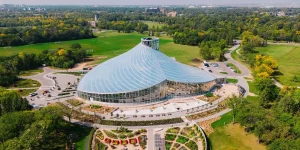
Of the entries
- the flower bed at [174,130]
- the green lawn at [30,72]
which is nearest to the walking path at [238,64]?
the flower bed at [174,130]

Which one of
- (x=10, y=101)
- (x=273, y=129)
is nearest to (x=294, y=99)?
(x=273, y=129)

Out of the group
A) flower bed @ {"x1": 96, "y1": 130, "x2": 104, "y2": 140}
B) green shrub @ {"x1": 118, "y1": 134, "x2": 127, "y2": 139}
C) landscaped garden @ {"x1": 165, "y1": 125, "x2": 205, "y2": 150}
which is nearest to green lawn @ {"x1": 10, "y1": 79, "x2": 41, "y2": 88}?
flower bed @ {"x1": 96, "y1": 130, "x2": 104, "y2": 140}

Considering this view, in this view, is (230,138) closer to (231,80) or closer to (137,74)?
(137,74)

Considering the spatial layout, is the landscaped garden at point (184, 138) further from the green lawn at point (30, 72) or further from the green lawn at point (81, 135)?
the green lawn at point (30, 72)

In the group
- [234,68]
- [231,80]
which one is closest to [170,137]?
[231,80]

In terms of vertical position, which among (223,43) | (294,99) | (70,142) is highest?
(223,43)

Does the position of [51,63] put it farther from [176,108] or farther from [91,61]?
[176,108]

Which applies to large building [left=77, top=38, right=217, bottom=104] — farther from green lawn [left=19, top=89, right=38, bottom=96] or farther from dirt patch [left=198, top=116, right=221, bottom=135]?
green lawn [left=19, top=89, right=38, bottom=96]
